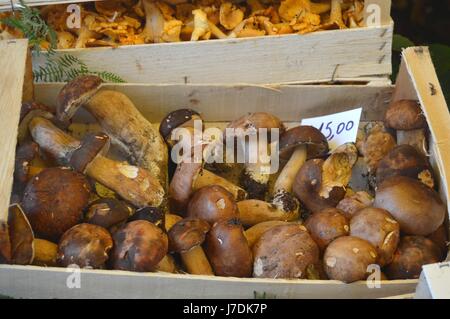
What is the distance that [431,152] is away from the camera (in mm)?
1882

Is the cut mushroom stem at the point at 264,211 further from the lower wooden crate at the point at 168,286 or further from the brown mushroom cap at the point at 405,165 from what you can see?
the lower wooden crate at the point at 168,286

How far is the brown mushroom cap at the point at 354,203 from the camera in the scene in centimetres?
181

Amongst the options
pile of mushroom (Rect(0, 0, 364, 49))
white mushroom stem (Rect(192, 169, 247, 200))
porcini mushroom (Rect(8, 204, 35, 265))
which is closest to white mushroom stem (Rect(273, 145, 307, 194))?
white mushroom stem (Rect(192, 169, 247, 200))

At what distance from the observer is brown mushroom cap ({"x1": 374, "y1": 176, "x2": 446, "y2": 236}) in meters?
1.65

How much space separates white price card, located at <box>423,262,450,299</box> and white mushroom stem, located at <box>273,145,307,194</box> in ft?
2.42

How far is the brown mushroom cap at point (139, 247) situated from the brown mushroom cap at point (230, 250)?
14 cm

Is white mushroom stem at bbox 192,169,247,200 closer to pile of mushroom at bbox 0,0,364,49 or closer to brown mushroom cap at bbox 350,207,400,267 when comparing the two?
brown mushroom cap at bbox 350,207,400,267

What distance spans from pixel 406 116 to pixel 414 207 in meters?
0.43

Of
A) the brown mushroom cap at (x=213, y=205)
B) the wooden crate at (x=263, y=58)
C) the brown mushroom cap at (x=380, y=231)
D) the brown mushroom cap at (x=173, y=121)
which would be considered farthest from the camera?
the wooden crate at (x=263, y=58)

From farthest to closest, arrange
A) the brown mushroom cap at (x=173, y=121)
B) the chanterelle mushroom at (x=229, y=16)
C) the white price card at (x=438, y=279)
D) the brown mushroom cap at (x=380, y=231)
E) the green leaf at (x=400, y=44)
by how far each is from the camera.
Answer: the green leaf at (x=400, y=44)
the chanterelle mushroom at (x=229, y=16)
the brown mushroom cap at (x=173, y=121)
the brown mushroom cap at (x=380, y=231)
the white price card at (x=438, y=279)

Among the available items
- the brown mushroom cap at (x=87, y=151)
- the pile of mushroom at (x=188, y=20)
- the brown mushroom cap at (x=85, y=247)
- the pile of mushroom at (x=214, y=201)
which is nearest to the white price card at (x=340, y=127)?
the pile of mushroom at (x=214, y=201)

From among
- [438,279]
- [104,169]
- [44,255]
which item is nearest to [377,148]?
[438,279]
